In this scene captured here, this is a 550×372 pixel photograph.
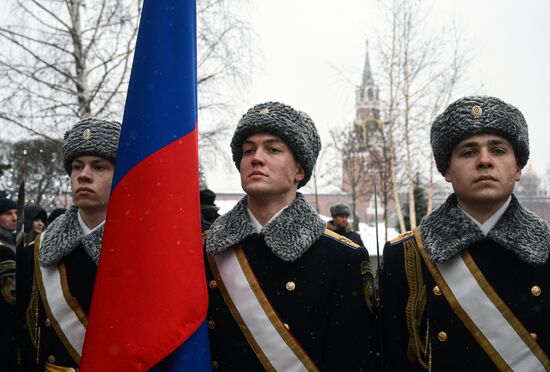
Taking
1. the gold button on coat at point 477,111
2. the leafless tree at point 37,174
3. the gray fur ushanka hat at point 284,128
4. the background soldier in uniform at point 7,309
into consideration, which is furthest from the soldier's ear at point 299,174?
the leafless tree at point 37,174

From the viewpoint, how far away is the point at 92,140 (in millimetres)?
2738

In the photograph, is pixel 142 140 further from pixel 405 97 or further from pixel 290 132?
pixel 405 97

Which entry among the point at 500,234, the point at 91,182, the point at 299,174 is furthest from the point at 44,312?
the point at 500,234

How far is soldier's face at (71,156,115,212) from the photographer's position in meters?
2.69

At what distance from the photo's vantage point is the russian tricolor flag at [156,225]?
208cm

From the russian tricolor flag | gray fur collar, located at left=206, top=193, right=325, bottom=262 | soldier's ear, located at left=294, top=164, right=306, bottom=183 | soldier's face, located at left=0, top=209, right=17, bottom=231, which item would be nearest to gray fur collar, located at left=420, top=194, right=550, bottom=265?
gray fur collar, located at left=206, top=193, right=325, bottom=262

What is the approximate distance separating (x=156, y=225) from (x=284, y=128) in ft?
2.73

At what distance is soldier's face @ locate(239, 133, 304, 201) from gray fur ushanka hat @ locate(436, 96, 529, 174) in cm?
77

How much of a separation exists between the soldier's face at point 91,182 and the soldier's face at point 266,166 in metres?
0.73

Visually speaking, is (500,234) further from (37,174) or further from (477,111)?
(37,174)

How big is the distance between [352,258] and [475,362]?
2.32 ft

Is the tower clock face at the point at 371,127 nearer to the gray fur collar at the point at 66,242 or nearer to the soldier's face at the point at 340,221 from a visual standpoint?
the soldier's face at the point at 340,221

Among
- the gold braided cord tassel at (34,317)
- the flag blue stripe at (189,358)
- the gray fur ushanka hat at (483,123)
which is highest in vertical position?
the gray fur ushanka hat at (483,123)

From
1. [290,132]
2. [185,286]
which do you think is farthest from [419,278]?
[185,286]
